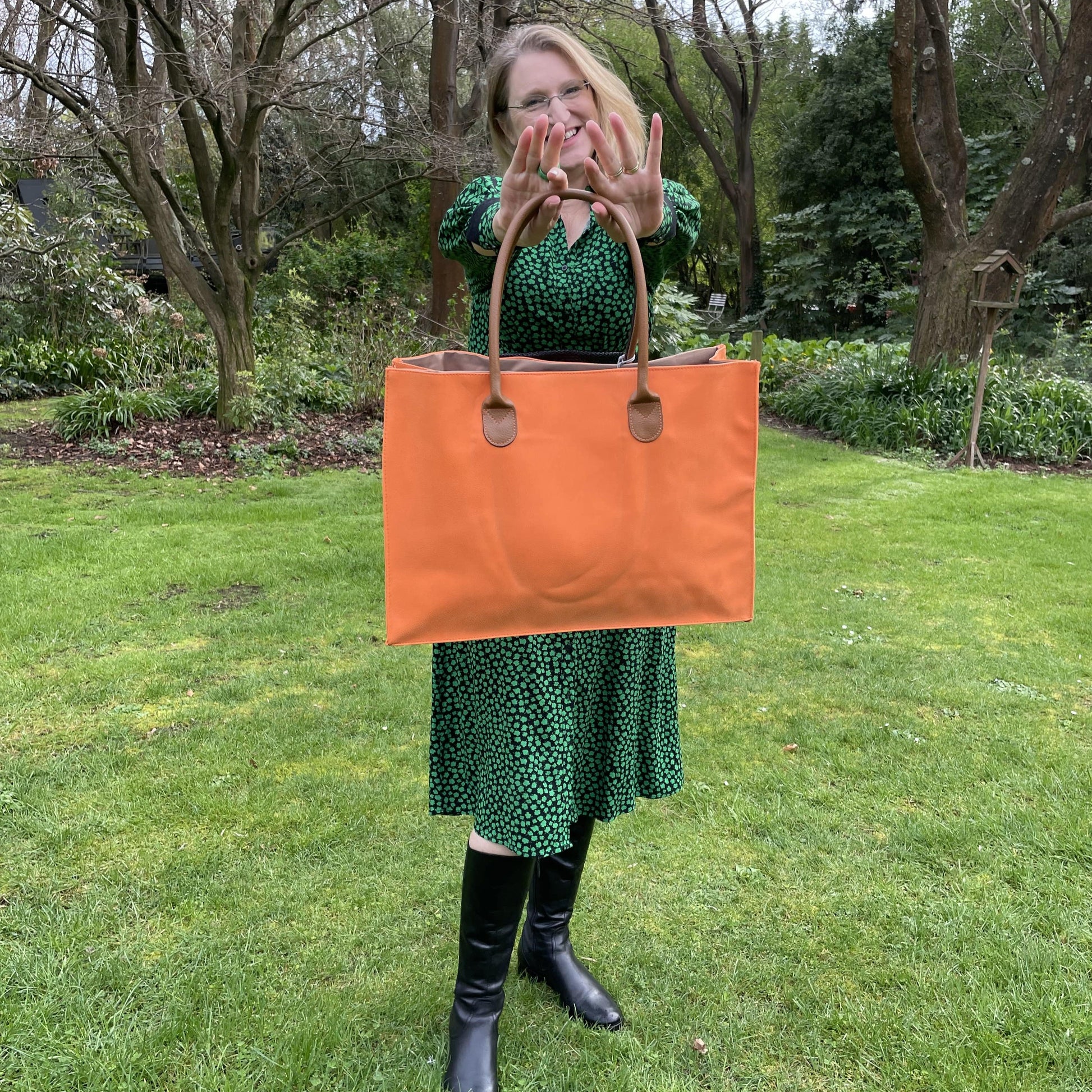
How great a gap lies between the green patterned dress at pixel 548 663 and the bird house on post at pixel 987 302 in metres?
7.28

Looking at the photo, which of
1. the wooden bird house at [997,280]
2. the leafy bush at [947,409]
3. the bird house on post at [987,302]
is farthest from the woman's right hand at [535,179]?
the leafy bush at [947,409]

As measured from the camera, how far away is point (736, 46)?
31.4 feet

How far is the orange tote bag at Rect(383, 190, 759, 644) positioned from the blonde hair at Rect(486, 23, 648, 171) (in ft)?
1.11

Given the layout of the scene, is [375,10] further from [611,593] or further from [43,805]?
[611,593]

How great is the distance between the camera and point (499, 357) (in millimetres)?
1250

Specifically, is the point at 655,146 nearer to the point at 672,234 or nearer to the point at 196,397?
the point at 672,234

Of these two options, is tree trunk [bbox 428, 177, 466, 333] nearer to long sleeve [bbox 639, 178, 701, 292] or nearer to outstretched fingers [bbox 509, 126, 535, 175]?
long sleeve [bbox 639, 178, 701, 292]

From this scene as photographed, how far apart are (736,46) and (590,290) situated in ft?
32.5

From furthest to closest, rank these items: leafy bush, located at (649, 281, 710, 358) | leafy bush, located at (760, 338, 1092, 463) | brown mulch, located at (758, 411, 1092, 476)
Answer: leafy bush, located at (649, 281, 710, 358), leafy bush, located at (760, 338, 1092, 463), brown mulch, located at (758, 411, 1092, 476)

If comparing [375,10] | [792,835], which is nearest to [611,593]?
[792,835]

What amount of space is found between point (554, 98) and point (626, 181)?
27 cm

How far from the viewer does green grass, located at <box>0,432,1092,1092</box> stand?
1673mm

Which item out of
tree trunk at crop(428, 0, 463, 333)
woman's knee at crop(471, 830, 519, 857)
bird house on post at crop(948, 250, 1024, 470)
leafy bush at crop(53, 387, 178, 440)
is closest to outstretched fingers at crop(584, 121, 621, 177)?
woman's knee at crop(471, 830, 519, 857)

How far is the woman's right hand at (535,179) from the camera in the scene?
3.97 feet
